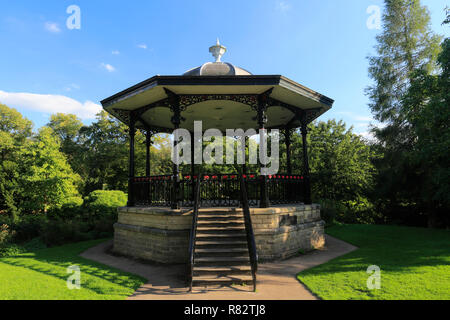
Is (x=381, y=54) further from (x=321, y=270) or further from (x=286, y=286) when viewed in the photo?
(x=286, y=286)

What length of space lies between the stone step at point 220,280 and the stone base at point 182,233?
6.44 feet

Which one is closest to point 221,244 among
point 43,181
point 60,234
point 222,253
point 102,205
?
point 222,253

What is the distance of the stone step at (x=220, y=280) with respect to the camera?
5.29 metres

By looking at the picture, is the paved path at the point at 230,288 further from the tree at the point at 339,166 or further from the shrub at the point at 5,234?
the tree at the point at 339,166

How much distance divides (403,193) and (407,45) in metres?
9.89

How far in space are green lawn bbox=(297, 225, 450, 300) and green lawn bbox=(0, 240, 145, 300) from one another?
404cm

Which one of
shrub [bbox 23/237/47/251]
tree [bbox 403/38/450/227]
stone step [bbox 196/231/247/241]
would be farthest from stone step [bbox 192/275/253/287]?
tree [bbox 403/38/450/227]

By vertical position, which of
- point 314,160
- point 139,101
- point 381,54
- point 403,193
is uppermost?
point 381,54

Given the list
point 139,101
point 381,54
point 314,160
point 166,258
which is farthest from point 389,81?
point 166,258

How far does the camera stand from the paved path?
4.77m

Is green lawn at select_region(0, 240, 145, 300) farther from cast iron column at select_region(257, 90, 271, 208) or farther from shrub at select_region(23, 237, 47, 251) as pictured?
cast iron column at select_region(257, 90, 271, 208)
